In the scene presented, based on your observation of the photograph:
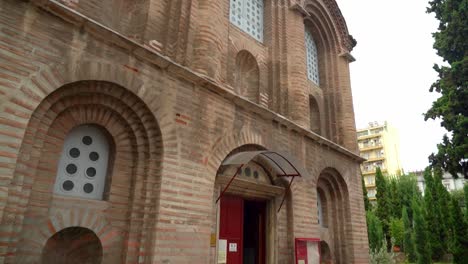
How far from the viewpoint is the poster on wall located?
20.1ft

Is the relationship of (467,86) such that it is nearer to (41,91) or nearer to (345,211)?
(345,211)

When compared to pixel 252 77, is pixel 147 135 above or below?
below

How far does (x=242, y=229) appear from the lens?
6898 mm

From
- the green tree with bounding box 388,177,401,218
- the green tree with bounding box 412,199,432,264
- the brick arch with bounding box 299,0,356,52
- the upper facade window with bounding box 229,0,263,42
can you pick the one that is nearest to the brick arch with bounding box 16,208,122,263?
the upper facade window with bounding box 229,0,263,42

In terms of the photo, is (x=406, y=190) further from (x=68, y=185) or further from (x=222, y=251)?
(x=68, y=185)

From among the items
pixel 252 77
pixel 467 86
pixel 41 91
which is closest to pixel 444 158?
pixel 467 86

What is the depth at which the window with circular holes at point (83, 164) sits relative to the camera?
→ 4.62 m

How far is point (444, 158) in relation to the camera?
14.1m

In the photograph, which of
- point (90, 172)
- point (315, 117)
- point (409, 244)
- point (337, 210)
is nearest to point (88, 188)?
point (90, 172)

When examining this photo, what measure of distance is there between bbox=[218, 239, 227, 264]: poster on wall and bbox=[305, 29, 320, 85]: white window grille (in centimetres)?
657

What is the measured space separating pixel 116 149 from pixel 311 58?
8.25 metres

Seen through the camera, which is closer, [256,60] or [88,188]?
[88,188]

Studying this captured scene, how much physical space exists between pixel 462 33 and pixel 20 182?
16.8 m

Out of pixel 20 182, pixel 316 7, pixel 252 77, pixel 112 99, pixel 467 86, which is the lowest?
pixel 20 182
